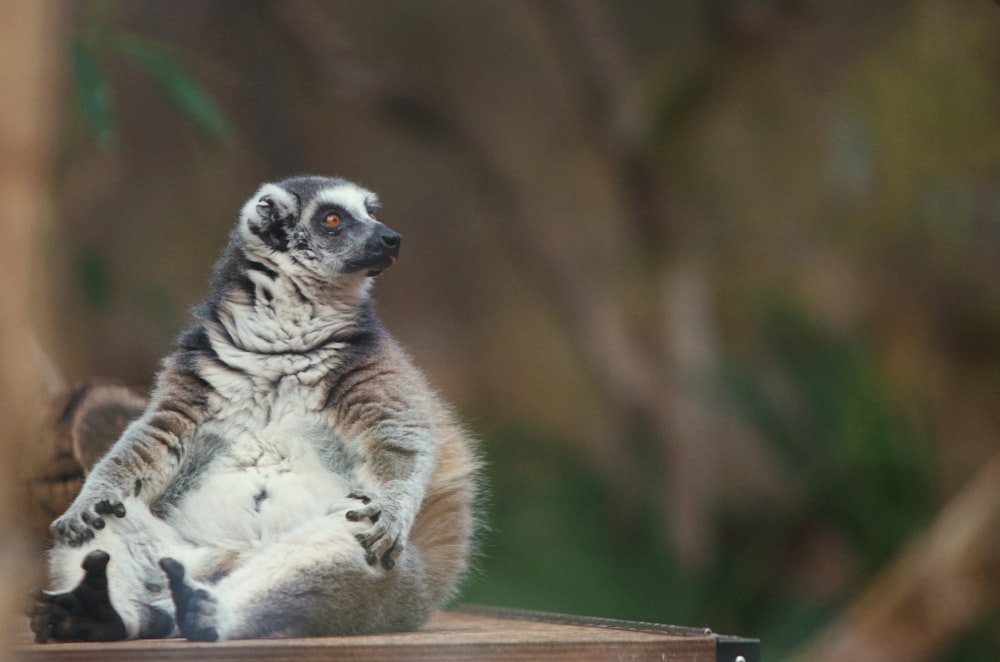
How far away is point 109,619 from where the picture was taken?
2.36 meters

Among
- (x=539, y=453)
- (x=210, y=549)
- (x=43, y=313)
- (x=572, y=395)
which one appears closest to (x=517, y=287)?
(x=572, y=395)

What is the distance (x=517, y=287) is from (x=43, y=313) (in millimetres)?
8816

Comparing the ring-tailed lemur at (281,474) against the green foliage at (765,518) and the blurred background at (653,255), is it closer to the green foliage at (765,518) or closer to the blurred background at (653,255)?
the blurred background at (653,255)

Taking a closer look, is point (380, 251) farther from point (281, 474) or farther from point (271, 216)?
point (281, 474)

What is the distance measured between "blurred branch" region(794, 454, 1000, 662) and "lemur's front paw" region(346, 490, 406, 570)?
4.05m

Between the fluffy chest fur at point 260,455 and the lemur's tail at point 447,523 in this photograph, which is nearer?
the fluffy chest fur at point 260,455

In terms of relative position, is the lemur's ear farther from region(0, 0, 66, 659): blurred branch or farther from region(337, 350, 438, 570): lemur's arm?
region(0, 0, 66, 659): blurred branch

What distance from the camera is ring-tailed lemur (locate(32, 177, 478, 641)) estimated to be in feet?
7.73

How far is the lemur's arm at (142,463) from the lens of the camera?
2.47 meters

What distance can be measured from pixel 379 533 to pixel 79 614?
0.59m

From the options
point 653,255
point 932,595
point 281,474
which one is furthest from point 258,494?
point 653,255

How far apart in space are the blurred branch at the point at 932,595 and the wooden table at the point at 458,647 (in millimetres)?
3442

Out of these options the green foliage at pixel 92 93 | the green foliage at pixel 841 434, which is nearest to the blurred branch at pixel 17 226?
the green foliage at pixel 92 93

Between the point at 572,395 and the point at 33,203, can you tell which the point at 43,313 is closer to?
the point at 33,203
